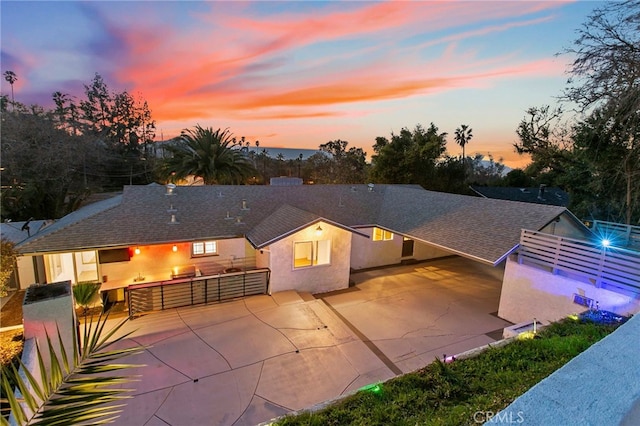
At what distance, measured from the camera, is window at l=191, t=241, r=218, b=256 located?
12.8 metres

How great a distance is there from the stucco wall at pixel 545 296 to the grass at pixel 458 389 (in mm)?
2596

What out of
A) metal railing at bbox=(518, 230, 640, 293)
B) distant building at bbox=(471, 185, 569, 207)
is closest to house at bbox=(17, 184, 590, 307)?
metal railing at bbox=(518, 230, 640, 293)

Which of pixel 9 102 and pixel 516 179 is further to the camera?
pixel 516 179

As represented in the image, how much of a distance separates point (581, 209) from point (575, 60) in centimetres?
1178

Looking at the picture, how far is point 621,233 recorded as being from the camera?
1374 cm

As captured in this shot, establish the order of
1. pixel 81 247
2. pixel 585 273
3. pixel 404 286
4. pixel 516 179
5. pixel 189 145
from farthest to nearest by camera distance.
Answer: pixel 516 179
pixel 189 145
pixel 404 286
pixel 81 247
pixel 585 273

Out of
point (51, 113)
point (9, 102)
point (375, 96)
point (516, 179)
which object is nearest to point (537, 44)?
point (375, 96)

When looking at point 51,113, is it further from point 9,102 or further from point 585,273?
point 585,273

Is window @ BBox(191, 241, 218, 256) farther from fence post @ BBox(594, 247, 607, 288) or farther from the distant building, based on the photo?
the distant building

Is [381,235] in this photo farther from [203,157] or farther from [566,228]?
[203,157]

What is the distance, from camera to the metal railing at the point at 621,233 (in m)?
13.0

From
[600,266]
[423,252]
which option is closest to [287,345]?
[600,266]

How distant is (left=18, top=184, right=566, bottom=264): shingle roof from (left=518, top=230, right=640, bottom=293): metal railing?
2.13 ft

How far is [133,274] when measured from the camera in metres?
11.9
